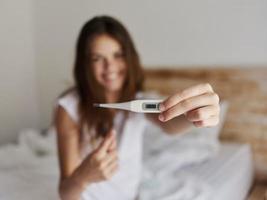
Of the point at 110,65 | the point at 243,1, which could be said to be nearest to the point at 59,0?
the point at 110,65

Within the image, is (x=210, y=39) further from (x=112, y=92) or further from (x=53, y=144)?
(x=53, y=144)

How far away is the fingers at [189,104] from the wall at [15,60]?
1.66 feet

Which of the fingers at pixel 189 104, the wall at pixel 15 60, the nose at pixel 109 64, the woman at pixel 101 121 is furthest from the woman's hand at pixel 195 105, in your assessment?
the wall at pixel 15 60

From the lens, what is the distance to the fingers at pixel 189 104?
0.51m

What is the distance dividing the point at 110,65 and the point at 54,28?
28 centimetres

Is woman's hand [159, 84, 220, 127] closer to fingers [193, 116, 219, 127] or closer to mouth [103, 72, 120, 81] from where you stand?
fingers [193, 116, 219, 127]

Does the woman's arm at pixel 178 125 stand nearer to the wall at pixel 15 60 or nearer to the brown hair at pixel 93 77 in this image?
the brown hair at pixel 93 77

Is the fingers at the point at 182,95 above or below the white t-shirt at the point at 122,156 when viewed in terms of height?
above

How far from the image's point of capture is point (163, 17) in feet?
3.78

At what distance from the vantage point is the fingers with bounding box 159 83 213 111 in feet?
1.64

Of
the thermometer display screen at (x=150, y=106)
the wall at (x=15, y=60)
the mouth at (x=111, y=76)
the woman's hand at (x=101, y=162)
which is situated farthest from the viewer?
the wall at (x=15, y=60)

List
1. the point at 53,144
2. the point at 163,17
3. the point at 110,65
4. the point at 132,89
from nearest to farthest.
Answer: the point at 110,65 < the point at 132,89 < the point at 163,17 < the point at 53,144

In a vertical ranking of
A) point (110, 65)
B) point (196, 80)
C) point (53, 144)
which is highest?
point (110, 65)

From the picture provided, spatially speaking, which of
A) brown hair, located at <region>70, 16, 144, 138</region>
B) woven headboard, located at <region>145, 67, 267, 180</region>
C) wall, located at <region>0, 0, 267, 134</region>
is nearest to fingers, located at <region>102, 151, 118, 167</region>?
brown hair, located at <region>70, 16, 144, 138</region>
